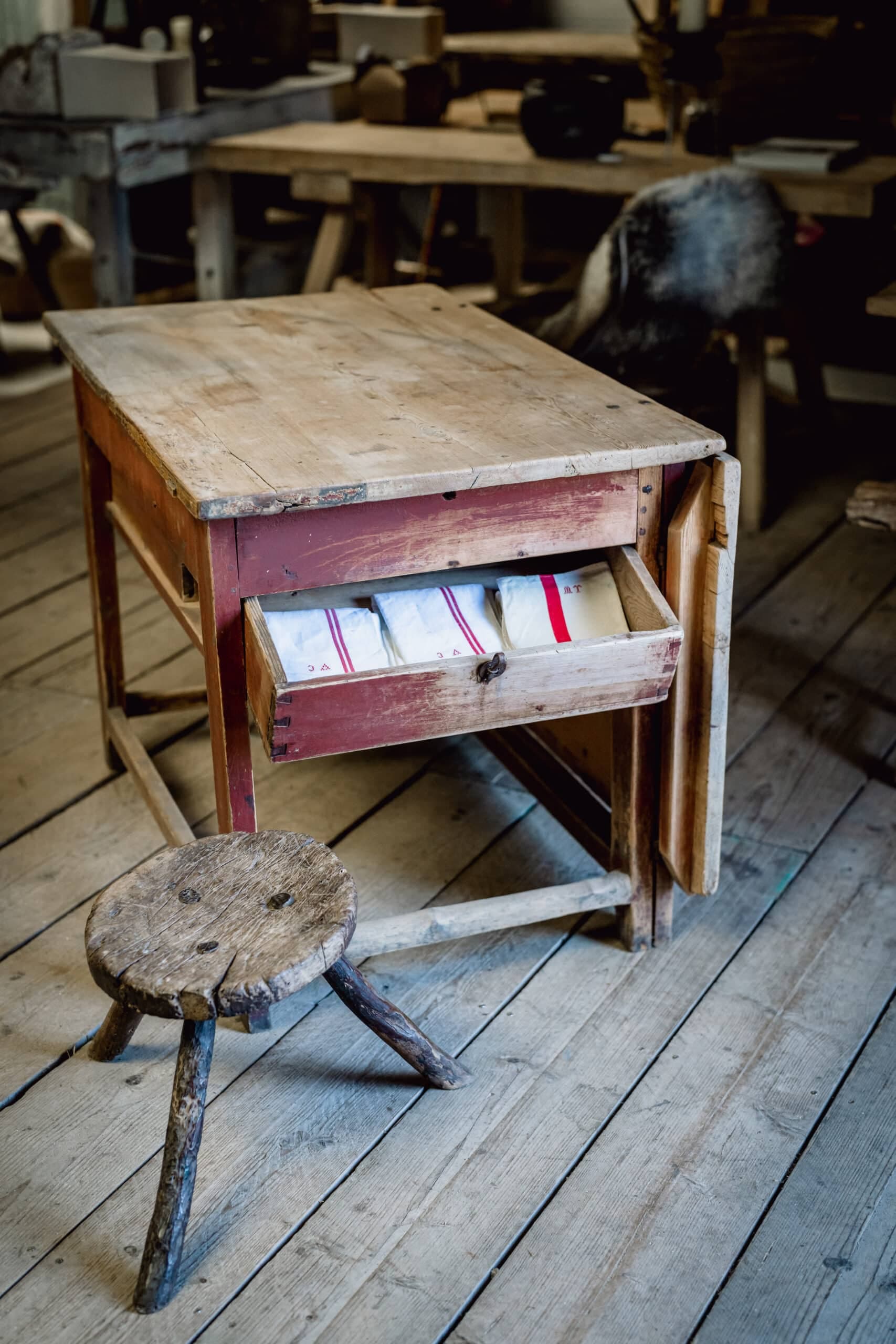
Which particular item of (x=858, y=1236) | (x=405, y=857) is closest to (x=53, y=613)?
(x=405, y=857)

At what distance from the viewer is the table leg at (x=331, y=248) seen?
4.00 meters

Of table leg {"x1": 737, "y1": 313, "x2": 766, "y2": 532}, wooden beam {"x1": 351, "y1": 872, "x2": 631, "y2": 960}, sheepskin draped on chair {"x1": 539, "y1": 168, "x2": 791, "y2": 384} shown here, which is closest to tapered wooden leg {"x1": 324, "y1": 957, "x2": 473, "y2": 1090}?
wooden beam {"x1": 351, "y1": 872, "x2": 631, "y2": 960}

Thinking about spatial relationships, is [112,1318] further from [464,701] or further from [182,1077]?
[464,701]

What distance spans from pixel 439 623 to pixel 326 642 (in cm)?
15

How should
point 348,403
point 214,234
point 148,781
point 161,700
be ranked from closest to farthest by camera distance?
1. point 348,403
2. point 148,781
3. point 161,700
4. point 214,234

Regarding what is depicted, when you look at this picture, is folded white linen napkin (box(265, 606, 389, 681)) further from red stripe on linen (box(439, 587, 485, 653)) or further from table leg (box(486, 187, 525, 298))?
table leg (box(486, 187, 525, 298))

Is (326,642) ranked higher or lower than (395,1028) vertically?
higher

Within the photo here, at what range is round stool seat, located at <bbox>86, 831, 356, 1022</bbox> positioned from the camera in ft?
4.50

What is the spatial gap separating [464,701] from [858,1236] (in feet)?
2.28

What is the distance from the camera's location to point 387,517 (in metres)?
1.60

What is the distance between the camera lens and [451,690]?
5.10 ft

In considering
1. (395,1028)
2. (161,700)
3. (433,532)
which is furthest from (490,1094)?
(161,700)

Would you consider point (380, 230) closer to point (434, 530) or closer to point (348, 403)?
point (348, 403)

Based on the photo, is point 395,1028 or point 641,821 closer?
point 395,1028
